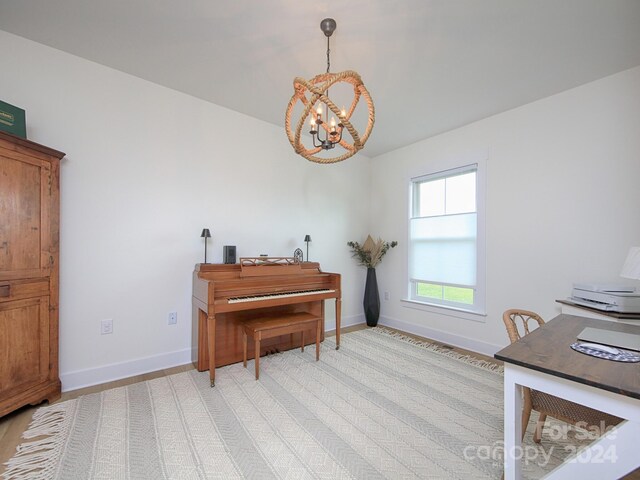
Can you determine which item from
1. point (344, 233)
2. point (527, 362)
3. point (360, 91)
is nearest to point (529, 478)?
point (527, 362)

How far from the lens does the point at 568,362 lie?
1.03m

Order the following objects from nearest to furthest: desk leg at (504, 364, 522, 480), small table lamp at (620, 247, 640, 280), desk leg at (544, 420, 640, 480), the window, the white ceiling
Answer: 1. desk leg at (544, 420, 640, 480)
2. desk leg at (504, 364, 522, 480)
3. small table lamp at (620, 247, 640, 280)
4. the white ceiling
5. the window

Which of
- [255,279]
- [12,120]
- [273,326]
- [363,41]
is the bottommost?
[273,326]

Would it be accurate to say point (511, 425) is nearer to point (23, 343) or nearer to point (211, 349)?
point (211, 349)

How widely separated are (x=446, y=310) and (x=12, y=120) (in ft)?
14.3

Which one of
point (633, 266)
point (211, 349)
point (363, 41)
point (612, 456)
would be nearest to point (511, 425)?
point (612, 456)

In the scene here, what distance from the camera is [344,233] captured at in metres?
4.20

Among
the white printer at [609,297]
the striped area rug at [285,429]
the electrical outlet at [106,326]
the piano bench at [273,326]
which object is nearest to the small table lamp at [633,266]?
the white printer at [609,297]

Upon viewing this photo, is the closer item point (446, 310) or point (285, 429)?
point (285, 429)

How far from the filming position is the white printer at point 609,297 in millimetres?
1857

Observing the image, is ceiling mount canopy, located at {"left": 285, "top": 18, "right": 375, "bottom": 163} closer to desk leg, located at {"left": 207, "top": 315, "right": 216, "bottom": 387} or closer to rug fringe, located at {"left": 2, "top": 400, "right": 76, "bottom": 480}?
desk leg, located at {"left": 207, "top": 315, "right": 216, "bottom": 387}

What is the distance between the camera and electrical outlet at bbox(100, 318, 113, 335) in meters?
2.38

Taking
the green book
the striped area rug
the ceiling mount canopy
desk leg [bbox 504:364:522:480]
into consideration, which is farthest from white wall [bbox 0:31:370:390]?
desk leg [bbox 504:364:522:480]

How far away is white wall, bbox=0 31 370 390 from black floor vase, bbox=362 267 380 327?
5.08 ft
